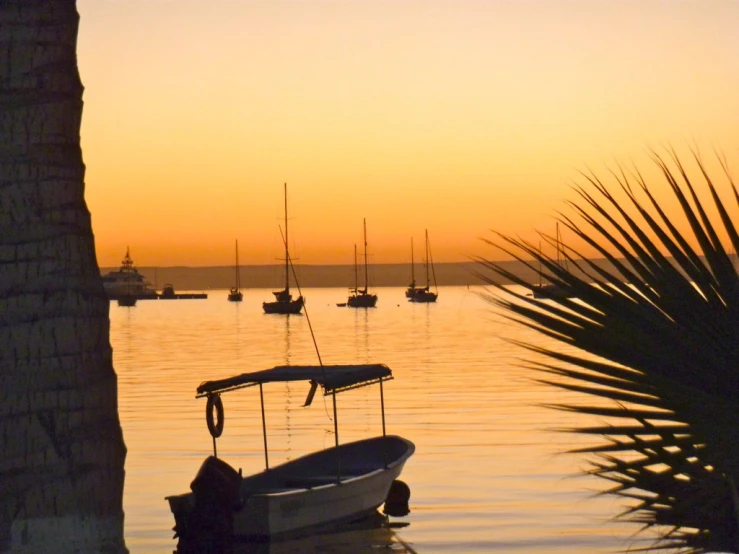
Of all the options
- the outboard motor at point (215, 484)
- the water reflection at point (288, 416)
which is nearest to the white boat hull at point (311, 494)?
the outboard motor at point (215, 484)

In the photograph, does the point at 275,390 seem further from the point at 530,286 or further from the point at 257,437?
the point at 530,286

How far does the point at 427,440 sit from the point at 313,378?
12.1 m

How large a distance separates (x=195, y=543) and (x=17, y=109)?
35.6 ft

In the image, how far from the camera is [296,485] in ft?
64.0

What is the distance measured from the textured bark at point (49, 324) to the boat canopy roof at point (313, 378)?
40.2 ft

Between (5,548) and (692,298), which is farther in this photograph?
(5,548)

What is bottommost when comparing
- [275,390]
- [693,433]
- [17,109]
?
[275,390]

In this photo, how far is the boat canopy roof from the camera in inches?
699

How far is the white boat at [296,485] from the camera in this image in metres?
15.1

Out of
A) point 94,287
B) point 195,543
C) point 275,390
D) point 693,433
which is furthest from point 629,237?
point 275,390

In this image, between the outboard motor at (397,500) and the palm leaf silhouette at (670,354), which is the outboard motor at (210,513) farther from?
the palm leaf silhouette at (670,354)

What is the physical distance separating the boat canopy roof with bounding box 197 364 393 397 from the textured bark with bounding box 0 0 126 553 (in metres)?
12.3

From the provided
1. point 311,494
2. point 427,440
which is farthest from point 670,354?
point 427,440

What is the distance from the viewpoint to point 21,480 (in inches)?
187
